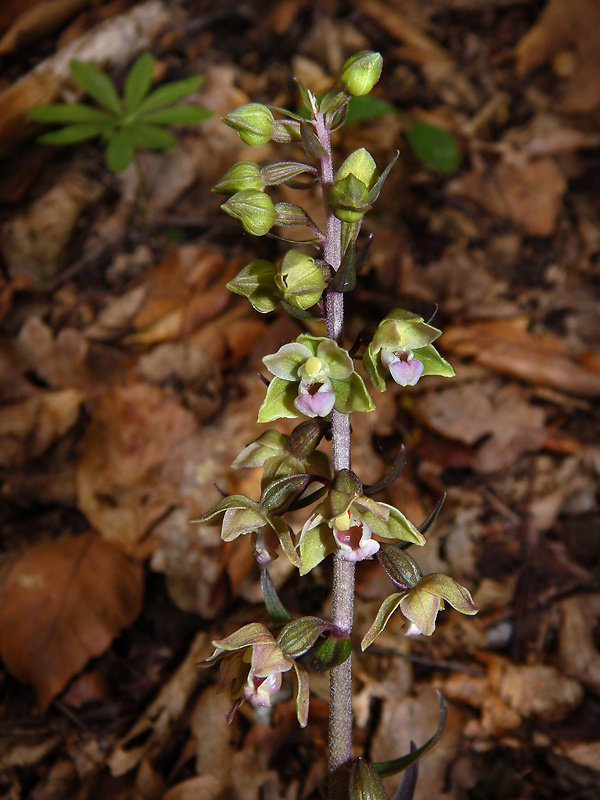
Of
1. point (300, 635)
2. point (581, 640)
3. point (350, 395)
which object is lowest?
point (581, 640)

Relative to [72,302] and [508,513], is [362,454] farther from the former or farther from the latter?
[72,302]

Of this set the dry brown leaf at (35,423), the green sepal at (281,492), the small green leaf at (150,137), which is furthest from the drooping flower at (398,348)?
the small green leaf at (150,137)

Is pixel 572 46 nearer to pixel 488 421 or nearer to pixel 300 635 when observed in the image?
pixel 488 421

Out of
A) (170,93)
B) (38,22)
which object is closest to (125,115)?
(170,93)

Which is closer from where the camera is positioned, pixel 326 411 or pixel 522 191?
pixel 326 411

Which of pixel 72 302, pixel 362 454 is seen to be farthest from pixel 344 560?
pixel 72 302

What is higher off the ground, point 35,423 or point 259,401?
point 35,423

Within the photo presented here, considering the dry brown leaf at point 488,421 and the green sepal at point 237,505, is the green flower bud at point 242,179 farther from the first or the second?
the dry brown leaf at point 488,421
